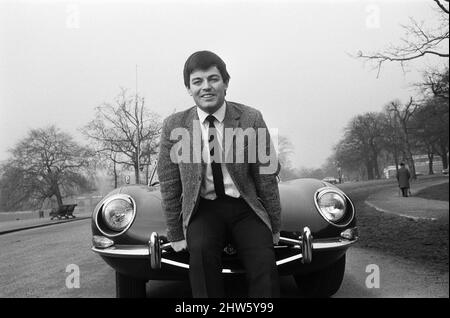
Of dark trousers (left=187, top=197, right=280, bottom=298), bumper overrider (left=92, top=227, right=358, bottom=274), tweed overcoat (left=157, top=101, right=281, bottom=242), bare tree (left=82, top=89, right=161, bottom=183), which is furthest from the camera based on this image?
bare tree (left=82, top=89, right=161, bottom=183)

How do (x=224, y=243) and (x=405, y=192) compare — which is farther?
(x=405, y=192)

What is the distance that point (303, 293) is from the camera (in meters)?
2.69

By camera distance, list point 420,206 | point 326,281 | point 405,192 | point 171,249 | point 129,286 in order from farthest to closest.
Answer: point 405,192
point 420,206
point 326,281
point 129,286
point 171,249

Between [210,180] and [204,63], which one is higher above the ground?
[204,63]

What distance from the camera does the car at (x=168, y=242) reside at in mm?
2035

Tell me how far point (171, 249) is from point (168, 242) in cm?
5

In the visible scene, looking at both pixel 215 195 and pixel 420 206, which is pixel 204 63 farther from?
pixel 420 206

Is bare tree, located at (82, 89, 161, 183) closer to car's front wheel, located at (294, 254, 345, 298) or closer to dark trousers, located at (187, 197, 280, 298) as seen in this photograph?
dark trousers, located at (187, 197, 280, 298)

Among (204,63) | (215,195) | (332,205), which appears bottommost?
(332,205)

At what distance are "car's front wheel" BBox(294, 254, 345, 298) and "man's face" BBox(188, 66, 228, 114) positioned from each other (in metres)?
1.46

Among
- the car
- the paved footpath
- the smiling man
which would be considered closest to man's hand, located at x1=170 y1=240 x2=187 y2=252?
the smiling man

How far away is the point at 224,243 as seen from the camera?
181 cm

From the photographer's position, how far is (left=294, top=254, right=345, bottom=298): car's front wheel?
2.57 meters

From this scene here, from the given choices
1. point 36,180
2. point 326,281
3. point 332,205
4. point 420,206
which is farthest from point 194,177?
point 36,180
